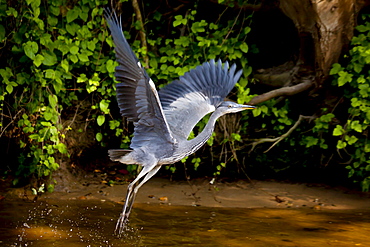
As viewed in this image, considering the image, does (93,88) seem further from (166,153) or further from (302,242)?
(302,242)

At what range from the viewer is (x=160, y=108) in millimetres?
3910

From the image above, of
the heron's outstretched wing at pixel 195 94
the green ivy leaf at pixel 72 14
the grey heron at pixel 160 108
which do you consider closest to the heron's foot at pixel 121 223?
the grey heron at pixel 160 108

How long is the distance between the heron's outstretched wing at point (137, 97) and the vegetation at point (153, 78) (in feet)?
4.24

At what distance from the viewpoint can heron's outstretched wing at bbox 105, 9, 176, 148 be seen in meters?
3.78

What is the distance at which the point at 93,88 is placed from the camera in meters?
5.58

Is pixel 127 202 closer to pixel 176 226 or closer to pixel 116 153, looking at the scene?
pixel 116 153

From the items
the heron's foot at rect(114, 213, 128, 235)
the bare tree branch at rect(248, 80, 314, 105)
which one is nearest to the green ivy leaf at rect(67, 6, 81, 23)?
the bare tree branch at rect(248, 80, 314, 105)

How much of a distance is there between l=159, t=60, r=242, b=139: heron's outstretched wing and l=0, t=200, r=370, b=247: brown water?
0.85 metres

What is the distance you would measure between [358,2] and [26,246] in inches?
149

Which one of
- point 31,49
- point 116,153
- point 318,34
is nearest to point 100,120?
point 31,49

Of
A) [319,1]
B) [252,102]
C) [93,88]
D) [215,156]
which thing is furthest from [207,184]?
[319,1]

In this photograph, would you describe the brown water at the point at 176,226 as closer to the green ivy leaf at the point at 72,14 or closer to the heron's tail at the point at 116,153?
the heron's tail at the point at 116,153

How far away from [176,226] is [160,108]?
130 cm

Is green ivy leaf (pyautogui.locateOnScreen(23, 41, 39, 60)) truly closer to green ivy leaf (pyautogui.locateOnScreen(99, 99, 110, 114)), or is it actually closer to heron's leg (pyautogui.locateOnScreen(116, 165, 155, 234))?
green ivy leaf (pyautogui.locateOnScreen(99, 99, 110, 114))
